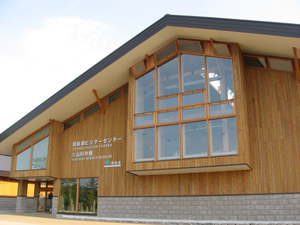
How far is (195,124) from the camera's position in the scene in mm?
12305

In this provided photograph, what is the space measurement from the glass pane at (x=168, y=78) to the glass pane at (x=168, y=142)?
1.62 m

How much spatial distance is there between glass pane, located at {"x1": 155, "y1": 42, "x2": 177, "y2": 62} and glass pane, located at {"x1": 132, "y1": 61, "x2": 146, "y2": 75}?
81cm

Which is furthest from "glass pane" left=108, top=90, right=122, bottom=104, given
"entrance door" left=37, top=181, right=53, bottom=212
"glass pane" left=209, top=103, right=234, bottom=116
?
"entrance door" left=37, top=181, right=53, bottom=212

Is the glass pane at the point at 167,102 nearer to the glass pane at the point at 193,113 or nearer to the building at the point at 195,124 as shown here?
the building at the point at 195,124

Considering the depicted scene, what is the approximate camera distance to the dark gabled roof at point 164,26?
10.7 meters

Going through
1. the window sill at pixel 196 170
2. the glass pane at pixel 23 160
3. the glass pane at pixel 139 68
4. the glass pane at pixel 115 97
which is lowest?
the window sill at pixel 196 170

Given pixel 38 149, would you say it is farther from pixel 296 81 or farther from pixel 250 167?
pixel 296 81

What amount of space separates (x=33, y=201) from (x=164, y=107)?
39.4 feet

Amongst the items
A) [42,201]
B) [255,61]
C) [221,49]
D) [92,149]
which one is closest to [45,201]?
[42,201]

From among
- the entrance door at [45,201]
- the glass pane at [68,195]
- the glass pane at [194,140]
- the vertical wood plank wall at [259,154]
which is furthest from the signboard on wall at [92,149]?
the entrance door at [45,201]

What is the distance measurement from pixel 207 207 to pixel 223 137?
3.12 metres

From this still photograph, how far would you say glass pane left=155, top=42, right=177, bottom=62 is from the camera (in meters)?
13.6

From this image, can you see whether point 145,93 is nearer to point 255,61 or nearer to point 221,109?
point 221,109

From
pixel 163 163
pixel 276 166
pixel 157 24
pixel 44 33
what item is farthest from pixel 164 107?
pixel 44 33
